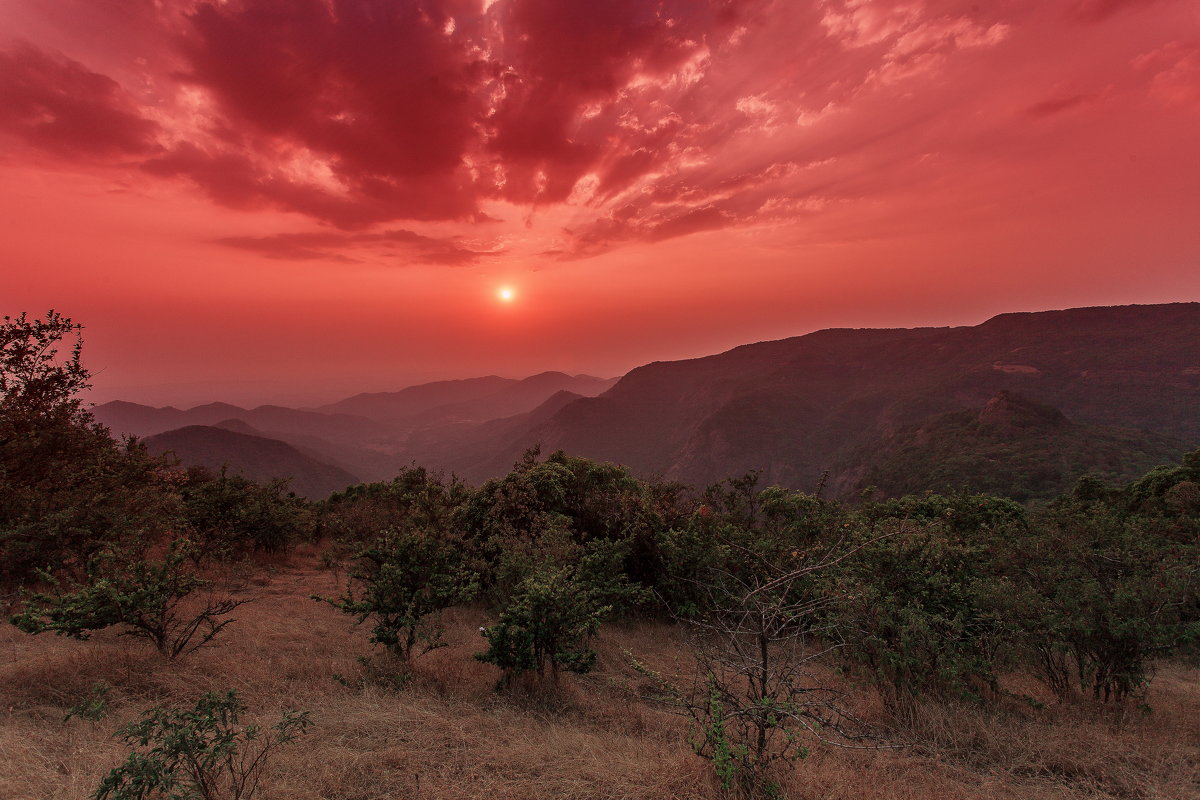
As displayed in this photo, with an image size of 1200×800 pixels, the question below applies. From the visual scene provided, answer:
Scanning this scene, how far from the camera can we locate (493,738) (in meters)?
7.20

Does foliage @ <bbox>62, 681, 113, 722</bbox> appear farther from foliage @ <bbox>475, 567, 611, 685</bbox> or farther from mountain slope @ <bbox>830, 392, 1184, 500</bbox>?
mountain slope @ <bbox>830, 392, 1184, 500</bbox>

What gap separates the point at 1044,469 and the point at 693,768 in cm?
8230

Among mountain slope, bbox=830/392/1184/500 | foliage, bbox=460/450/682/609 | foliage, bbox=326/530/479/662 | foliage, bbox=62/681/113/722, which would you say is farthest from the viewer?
mountain slope, bbox=830/392/1184/500

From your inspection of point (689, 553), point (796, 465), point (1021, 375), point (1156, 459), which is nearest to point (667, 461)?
point (796, 465)

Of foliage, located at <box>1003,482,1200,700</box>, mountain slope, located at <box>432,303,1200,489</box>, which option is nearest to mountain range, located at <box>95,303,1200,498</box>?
mountain slope, located at <box>432,303,1200,489</box>

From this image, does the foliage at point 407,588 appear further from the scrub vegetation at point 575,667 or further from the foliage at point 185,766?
the foliage at point 185,766

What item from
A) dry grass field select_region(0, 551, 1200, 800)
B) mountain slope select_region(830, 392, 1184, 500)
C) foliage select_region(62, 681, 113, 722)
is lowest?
mountain slope select_region(830, 392, 1184, 500)

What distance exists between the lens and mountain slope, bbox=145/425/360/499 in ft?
495

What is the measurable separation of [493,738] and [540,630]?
210 centimetres

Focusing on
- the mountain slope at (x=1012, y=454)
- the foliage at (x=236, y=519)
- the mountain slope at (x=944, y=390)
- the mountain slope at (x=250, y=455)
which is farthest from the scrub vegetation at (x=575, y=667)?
the mountain slope at (x=250, y=455)

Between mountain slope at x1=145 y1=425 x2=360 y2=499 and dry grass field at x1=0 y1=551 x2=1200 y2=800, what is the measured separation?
16187 cm

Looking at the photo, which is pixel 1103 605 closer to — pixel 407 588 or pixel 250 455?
pixel 407 588

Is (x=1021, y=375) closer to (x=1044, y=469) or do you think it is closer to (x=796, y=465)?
(x=796, y=465)

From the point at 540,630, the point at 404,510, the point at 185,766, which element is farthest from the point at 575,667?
the point at 404,510
